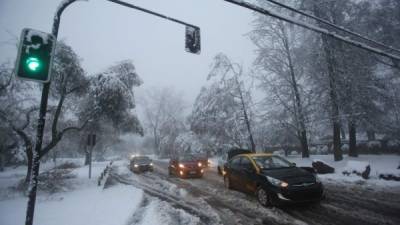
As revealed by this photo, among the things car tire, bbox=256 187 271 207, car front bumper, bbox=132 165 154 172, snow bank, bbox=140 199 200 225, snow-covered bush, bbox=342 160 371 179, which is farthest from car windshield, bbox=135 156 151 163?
car tire, bbox=256 187 271 207

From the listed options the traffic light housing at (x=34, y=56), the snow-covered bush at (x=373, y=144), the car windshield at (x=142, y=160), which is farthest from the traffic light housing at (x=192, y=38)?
the snow-covered bush at (x=373, y=144)

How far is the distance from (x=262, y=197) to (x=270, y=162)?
156 centimetres

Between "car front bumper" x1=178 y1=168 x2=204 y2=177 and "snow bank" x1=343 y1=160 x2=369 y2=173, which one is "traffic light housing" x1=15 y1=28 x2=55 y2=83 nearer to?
"car front bumper" x1=178 y1=168 x2=204 y2=177

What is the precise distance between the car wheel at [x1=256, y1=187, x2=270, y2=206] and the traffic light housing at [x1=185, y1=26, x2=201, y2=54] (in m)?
4.93

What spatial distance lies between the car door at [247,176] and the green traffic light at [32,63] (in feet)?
23.3

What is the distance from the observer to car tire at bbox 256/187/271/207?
7.83 m

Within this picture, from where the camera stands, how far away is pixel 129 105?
56.4 feet

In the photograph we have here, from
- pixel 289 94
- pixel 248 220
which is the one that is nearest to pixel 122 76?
pixel 289 94

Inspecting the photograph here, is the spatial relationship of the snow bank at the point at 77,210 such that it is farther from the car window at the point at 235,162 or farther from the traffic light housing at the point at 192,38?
the traffic light housing at the point at 192,38

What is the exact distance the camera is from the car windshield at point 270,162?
8.91 m

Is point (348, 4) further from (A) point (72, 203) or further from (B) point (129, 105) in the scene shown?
(A) point (72, 203)

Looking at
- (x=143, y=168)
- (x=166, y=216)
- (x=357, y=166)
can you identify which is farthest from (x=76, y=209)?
(x=143, y=168)

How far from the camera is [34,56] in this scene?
4.53 m

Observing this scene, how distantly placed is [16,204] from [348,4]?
23.0 metres
